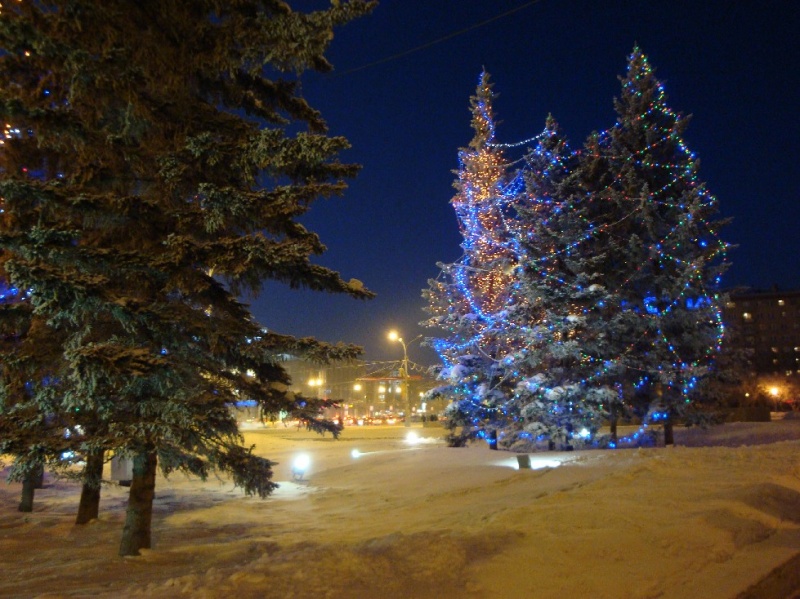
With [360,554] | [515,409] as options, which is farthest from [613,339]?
[360,554]

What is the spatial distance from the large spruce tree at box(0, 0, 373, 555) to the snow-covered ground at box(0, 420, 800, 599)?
136 cm

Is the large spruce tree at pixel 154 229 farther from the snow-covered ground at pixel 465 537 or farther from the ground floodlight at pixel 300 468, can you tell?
the ground floodlight at pixel 300 468

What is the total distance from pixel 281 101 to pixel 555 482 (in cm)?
858

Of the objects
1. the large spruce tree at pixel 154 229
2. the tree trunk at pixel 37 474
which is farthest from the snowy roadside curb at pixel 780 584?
the tree trunk at pixel 37 474

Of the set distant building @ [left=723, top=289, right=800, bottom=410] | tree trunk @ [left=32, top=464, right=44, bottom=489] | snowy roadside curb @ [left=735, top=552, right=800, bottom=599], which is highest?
distant building @ [left=723, top=289, right=800, bottom=410]

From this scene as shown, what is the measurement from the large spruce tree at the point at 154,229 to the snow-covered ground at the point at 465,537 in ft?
4.47

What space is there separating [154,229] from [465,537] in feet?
17.1

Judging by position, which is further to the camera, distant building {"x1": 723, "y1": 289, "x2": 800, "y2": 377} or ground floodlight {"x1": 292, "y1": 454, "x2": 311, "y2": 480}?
distant building {"x1": 723, "y1": 289, "x2": 800, "y2": 377}

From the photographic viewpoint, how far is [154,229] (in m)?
7.51

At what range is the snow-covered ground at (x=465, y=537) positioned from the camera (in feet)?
17.5

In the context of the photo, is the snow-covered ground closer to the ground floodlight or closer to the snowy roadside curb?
the snowy roadside curb

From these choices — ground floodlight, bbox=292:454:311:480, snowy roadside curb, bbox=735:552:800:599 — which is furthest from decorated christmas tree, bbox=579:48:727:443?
snowy roadside curb, bbox=735:552:800:599

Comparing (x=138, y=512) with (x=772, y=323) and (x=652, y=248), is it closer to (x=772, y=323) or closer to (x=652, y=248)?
(x=652, y=248)

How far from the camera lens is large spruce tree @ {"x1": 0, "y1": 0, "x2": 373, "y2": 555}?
6531 millimetres
